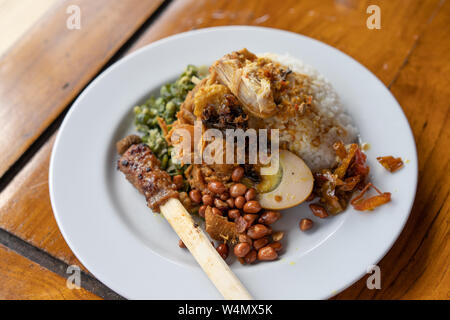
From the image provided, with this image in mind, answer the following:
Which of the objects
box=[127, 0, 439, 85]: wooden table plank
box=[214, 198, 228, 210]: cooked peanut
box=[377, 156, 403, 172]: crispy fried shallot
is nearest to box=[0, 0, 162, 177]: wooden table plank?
box=[127, 0, 439, 85]: wooden table plank

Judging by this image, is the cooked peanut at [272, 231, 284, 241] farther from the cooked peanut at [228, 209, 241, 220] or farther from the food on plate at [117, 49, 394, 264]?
the cooked peanut at [228, 209, 241, 220]

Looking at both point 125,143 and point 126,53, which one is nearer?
point 125,143

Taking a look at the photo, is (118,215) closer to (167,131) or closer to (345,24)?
(167,131)

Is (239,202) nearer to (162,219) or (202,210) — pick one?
(202,210)

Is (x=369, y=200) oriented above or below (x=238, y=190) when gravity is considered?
below

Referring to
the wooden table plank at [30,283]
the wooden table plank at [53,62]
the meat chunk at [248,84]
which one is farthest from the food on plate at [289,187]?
the wooden table plank at [53,62]

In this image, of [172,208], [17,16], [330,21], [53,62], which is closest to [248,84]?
[172,208]
